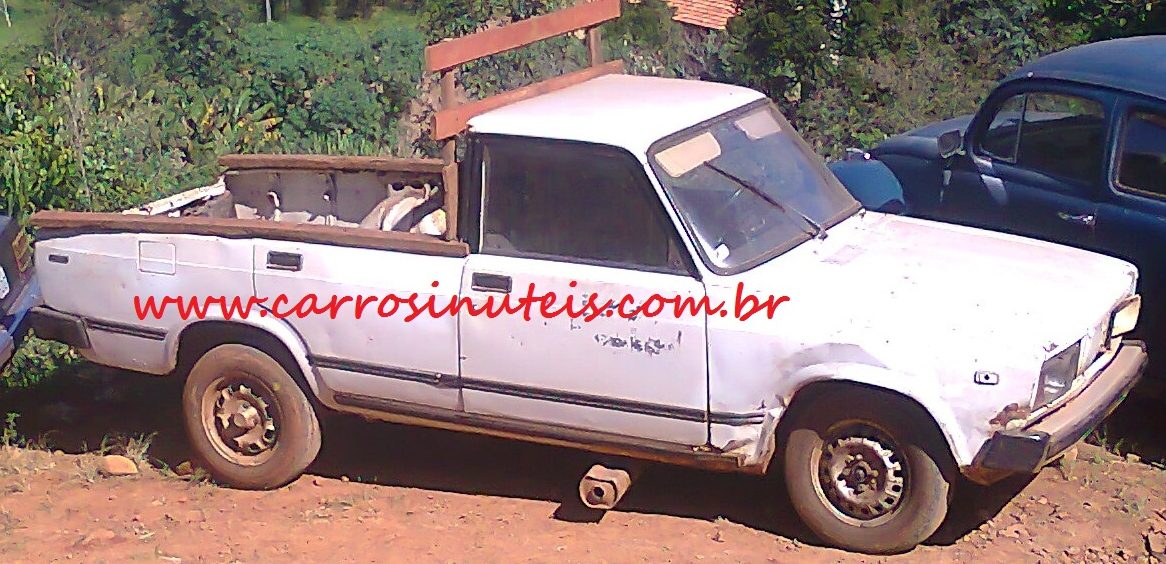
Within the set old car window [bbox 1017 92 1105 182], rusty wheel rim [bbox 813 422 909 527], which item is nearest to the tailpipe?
rusty wheel rim [bbox 813 422 909 527]

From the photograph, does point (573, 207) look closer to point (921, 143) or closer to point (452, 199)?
point (452, 199)

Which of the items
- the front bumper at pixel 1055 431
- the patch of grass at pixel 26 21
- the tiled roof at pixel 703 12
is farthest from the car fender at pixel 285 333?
the tiled roof at pixel 703 12

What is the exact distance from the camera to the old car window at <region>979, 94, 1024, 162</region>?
7.04 meters

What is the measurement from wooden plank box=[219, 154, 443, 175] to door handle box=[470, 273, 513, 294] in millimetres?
1271

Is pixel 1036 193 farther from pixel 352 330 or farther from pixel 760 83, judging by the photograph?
pixel 760 83

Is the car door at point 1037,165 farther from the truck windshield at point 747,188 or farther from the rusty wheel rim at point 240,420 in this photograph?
the rusty wheel rim at point 240,420

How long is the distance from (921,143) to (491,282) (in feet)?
10.8

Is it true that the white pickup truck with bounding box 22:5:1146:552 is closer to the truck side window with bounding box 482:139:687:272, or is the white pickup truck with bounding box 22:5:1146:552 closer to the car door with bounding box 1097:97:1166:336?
the truck side window with bounding box 482:139:687:272

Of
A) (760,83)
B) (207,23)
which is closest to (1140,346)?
(760,83)

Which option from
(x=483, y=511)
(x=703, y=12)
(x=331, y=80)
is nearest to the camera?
(x=483, y=511)

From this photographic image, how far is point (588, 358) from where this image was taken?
523 cm

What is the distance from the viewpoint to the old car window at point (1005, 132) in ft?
23.1

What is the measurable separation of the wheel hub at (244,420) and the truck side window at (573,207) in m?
1.39

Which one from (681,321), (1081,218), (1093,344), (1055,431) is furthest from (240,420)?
(1081,218)
